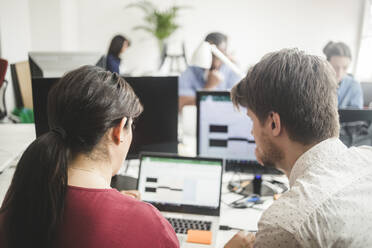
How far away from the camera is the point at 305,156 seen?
93cm

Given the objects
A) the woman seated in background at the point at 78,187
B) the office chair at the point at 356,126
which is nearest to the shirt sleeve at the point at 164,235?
the woman seated in background at the point at 78,187

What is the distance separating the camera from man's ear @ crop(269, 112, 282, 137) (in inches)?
38.8

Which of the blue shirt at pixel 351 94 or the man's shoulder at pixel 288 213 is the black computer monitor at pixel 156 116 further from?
the blue shirt at pixel 351 94

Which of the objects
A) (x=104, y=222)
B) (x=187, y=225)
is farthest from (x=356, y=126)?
(x=104, y=222)

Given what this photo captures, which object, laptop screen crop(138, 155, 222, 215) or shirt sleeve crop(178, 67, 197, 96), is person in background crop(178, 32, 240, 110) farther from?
laptop screen crop(138, 155, 222, 215)

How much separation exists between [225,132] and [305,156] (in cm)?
68

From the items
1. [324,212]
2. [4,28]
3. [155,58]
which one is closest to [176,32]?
[155,58]

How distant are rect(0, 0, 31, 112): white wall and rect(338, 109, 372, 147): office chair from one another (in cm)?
309

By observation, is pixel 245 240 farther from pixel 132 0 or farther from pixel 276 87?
pixel 132 0

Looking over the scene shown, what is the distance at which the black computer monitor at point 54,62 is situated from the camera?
1709 millimetres

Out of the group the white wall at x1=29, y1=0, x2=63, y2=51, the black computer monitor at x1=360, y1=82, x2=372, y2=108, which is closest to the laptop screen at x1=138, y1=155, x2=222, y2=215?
the black computer monitor at x1=360, y1=82, x2=372, y2=108

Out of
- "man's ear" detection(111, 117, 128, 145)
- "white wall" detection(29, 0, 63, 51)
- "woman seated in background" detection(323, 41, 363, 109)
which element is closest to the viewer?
"man's ear" detection(111, 117, 128, 145)

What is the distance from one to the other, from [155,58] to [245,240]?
4.67m

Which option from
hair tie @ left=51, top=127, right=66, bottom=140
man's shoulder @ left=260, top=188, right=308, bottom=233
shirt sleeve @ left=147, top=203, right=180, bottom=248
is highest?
hair tie @ left=51, top=127, right=66, bottom=140
